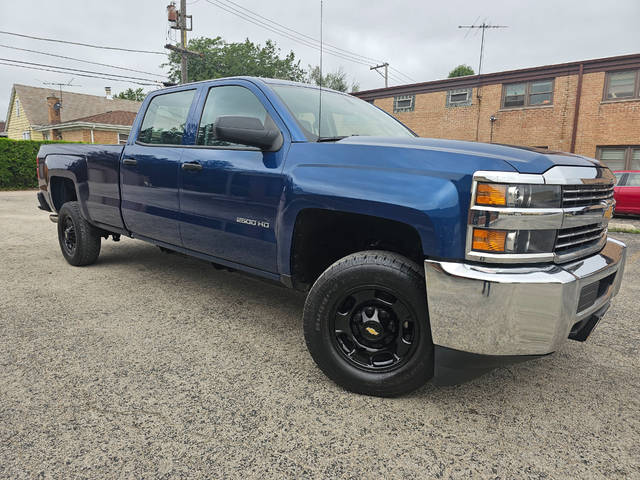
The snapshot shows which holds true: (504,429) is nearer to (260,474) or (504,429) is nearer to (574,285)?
(574,285)

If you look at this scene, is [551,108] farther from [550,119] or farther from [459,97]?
[459,97]

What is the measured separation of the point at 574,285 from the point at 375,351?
3.35ft

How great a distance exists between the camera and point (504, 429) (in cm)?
216

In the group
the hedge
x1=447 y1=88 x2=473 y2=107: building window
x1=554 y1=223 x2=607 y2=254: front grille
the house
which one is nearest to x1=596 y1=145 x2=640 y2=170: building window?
x1=447 y1=88 x2=473 y2=107: building window

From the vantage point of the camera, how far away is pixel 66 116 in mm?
33812

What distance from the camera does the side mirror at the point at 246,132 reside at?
268 centimetres

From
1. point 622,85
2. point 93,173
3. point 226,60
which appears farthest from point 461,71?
point 93,173

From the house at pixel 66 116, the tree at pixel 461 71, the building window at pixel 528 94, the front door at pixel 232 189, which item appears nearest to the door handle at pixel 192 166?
the front door at pixel 232 189

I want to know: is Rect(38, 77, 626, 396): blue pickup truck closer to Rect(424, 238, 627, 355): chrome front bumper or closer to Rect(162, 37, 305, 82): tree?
Rect(424, 238, 627, 355): chrome front bumper

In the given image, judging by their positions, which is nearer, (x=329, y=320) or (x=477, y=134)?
(x=329, y=320)

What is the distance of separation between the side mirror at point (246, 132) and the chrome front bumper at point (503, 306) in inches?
50.9

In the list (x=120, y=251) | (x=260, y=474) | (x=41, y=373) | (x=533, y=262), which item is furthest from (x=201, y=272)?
(x=533, y=262)

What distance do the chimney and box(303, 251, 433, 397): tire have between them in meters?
36.7

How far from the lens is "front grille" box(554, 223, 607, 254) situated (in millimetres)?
2119
